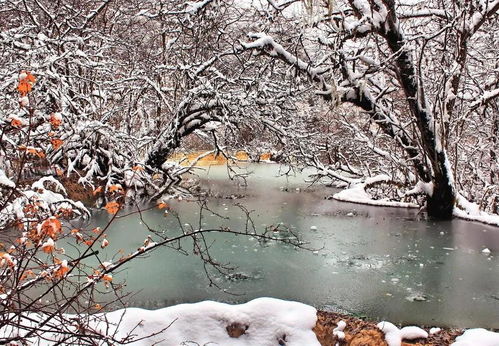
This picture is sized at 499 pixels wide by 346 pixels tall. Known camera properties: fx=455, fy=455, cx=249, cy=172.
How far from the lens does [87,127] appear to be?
584 cm

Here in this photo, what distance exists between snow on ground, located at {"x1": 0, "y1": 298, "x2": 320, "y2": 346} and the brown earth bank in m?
0.08

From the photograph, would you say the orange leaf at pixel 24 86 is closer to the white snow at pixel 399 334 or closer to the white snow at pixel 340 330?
the white snow at pixel 340 330

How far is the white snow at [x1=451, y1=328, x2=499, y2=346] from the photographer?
3586 millimetres

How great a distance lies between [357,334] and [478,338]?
946 millimetres

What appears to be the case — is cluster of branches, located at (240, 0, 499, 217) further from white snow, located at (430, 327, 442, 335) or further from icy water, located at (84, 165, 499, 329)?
white snow, located at (430, 327, 442, 335)

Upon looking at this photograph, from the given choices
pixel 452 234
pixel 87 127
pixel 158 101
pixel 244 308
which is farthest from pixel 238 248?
pixel 158 101

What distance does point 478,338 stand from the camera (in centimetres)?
365

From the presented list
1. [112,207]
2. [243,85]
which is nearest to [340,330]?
[112,207]

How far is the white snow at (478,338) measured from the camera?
359cm

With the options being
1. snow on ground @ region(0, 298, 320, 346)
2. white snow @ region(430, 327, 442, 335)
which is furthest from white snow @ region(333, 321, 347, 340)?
white snow @ region(430, 327, 442, 335)

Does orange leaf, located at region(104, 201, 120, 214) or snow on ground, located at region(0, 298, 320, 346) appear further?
snow on ground, located at region(0, 298, 320, 346)

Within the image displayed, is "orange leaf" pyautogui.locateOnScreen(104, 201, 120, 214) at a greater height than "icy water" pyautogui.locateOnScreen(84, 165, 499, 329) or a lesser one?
greater

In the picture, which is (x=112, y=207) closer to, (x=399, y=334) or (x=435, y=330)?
(x=399, y=334)

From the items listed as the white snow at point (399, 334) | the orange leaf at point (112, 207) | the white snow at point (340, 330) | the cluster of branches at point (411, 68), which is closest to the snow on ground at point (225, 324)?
the white snow at point (340, 330)
